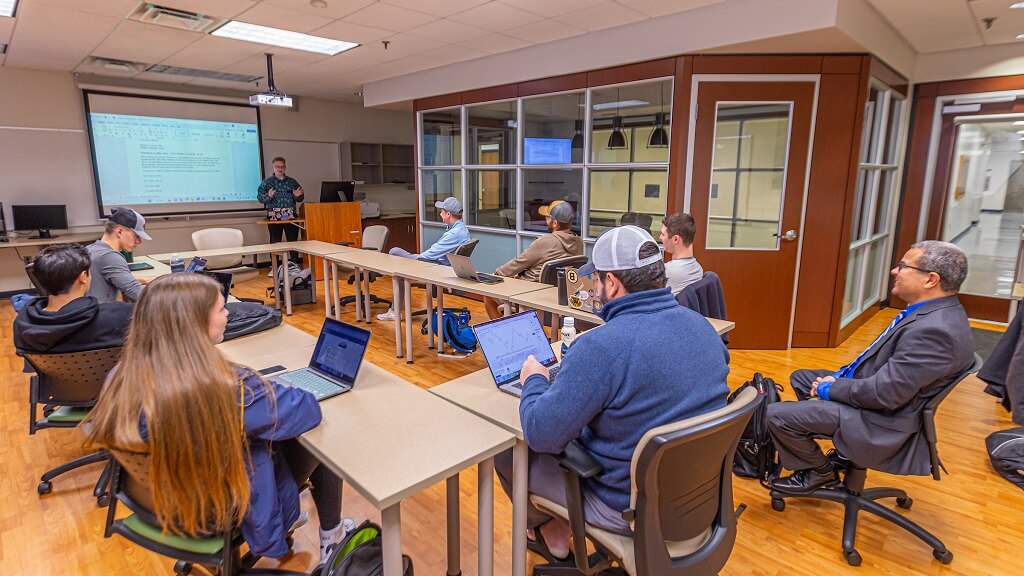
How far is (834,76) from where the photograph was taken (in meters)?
4.13

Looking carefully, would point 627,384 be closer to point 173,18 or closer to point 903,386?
point 903,386

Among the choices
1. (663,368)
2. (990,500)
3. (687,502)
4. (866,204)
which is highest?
(866,204)

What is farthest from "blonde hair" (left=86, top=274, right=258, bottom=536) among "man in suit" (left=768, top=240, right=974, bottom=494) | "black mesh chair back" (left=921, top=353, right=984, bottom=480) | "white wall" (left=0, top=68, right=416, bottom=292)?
"white wall" (left=0, top=68, right=416, bottom=292)

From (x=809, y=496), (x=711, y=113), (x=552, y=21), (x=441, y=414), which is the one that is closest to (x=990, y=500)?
(x=809, y=496)

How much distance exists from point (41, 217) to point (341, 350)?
6422mm

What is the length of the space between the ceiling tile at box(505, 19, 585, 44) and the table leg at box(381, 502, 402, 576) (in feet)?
13.2

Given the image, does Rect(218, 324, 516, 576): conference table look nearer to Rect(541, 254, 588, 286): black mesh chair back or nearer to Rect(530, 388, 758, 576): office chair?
Rect(530, 388, 758, 576): office chair

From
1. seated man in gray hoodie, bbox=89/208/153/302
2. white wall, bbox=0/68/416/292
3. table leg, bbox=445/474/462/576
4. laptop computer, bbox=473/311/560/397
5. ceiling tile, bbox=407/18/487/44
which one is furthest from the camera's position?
white wall, bbox=0/68/416/292

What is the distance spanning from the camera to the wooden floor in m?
2.05

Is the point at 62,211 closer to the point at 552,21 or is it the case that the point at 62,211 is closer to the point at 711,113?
the point at 552,21

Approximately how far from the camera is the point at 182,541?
1.45m

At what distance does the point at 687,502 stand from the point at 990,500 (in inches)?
85.6

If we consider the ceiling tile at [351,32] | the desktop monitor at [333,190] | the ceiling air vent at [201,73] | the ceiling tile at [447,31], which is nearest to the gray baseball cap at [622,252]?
the ceiling tile at [447,31]

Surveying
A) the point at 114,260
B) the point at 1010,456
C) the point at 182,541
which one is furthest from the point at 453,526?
the point at 1010,456
